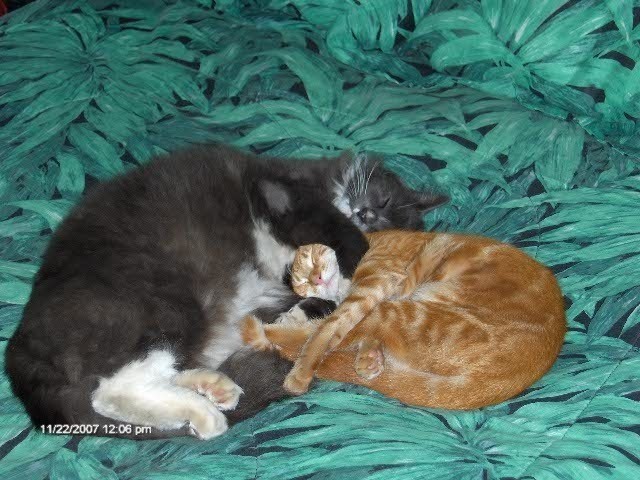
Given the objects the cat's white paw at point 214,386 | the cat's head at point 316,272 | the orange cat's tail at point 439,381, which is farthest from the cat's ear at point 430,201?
the cat's white paw at point 214,386

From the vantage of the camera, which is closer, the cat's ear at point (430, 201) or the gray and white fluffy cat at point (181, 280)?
the gray and white fluffy cat at point (181, 280)

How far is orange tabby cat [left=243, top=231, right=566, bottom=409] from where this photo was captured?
1747mm

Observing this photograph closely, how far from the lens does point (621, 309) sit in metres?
1.87

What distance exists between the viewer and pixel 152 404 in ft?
5.75

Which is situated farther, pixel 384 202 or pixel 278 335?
pixel 384 202

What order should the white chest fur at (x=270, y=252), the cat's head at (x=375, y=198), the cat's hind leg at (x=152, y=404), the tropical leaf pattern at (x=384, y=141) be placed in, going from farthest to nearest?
the cat's head at (x=375, y=198)
the white chest fur at (x=270, y=252)
the cat's hind leg at (x=152, y=404)
the tropical leaf pattern at (x=384, y=141)

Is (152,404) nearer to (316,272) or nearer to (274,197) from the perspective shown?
(316,272)

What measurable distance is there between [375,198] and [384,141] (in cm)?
22

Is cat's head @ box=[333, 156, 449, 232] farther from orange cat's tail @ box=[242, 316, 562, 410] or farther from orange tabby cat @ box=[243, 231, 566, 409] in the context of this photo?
orange cat's tail @ box=[242, 316, 562, 410]

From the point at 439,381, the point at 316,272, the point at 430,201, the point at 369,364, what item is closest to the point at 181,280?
the point at 316,272

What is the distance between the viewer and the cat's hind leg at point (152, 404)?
173 centimetres

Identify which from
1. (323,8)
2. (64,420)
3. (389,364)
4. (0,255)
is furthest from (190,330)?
(323,8)
